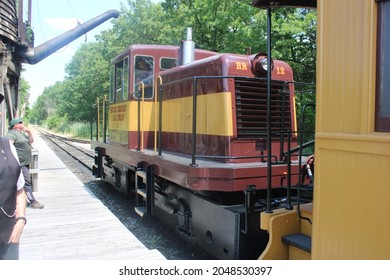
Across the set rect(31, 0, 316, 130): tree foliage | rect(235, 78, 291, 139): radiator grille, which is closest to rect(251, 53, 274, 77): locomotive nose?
rect(235, 78, 291, 139): radiator grille

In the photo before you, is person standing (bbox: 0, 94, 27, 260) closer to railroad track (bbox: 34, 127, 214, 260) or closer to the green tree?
railroad track (bbox: 34, 127, 214, 260)

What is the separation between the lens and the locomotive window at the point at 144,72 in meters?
6.20

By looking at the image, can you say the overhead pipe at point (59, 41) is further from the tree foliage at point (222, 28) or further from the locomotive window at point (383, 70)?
the locomotive window at point (383, 70)

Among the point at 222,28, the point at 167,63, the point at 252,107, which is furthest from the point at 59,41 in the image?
the point at 252,107

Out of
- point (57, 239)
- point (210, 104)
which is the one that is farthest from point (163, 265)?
point (57, 239)

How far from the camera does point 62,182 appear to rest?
9344 millimetres

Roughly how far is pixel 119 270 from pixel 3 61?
8.60m

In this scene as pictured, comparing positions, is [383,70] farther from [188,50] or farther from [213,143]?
[188,50]

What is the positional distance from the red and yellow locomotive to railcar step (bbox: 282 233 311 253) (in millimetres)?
329

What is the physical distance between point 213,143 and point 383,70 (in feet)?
8.74

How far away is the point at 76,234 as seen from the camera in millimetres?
4922

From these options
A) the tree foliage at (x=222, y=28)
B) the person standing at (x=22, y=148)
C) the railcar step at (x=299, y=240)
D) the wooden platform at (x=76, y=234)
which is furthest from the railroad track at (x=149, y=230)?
the tree foliage at (x=222, y=28)

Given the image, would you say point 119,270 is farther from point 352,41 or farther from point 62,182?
point 62,182

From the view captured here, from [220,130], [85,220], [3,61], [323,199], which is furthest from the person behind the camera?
[3,61]
